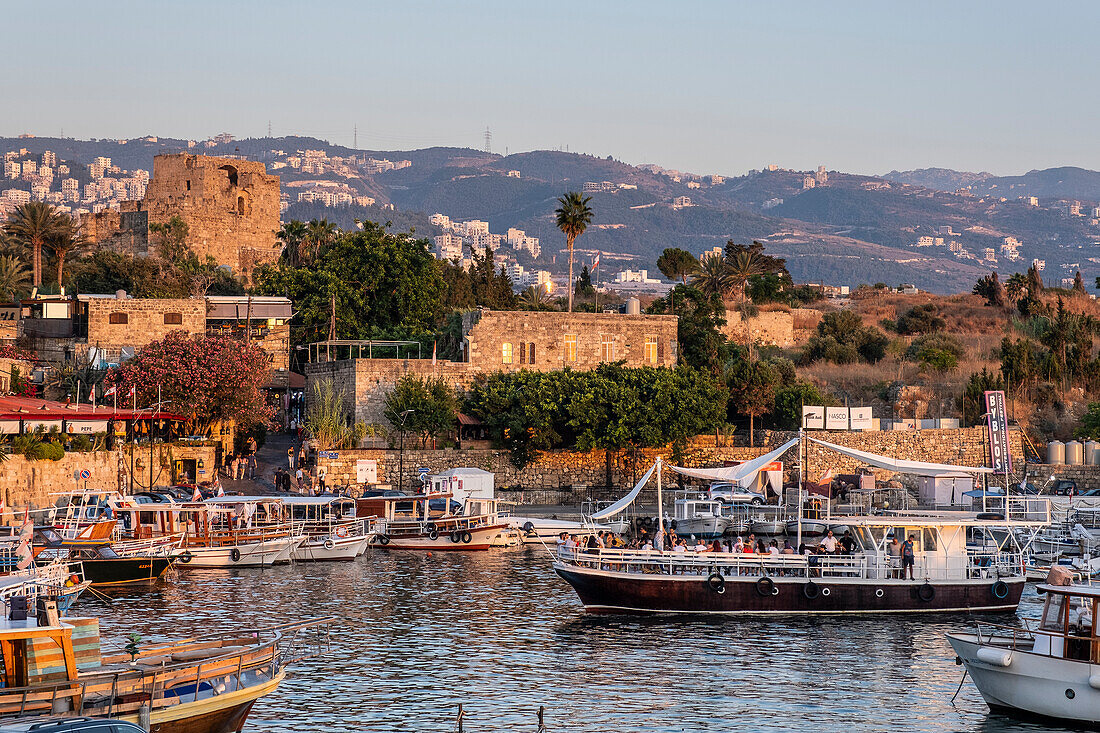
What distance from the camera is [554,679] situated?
2780 centimetres

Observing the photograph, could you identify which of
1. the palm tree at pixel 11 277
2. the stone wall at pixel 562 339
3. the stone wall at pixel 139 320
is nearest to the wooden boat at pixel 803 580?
the stone wall at pixel 562 339

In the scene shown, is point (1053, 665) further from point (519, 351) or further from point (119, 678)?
point (519, 351)

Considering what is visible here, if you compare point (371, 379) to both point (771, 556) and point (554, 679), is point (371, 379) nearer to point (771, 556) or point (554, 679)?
point (771, 556)

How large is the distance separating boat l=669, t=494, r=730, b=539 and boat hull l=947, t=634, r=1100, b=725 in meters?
23.8

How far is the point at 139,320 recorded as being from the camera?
68250 millimetres

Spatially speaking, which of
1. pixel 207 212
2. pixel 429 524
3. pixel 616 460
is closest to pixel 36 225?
pixel 207 212

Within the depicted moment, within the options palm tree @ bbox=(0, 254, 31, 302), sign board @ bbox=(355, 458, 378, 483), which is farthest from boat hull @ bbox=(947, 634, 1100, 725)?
palm tree @ bbox=(0, 254, 31, 302)

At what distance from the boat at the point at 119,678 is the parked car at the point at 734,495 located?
34346 mm

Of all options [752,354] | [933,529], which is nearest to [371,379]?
[752,354]

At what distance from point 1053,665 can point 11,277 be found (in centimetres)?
7323

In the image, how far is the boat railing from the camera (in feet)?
117

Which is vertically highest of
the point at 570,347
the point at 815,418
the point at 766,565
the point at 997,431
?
the point at 570,347

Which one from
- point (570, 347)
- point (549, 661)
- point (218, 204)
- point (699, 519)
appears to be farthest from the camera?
point (218, 204)

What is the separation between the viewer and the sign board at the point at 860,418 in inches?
2618
